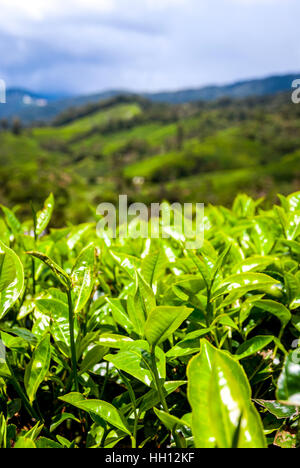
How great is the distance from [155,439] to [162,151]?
106 meters

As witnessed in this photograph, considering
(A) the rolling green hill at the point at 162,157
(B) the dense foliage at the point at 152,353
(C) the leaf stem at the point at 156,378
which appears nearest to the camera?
(B) the dense foliage at the point at 152,353

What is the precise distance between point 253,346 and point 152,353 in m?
0.35

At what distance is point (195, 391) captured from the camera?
2.31 feet

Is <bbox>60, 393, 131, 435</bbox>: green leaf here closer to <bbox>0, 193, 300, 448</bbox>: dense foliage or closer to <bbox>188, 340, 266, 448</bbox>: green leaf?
<bbox>0, 193, 300, 448</bbox>: dense foliage

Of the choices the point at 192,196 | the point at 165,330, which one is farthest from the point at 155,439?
the point at 192,196

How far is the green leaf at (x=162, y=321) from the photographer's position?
766mm

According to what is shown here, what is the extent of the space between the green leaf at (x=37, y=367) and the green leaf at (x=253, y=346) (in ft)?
1.64

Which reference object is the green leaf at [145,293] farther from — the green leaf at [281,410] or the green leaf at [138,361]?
the green leaf at [281,410]

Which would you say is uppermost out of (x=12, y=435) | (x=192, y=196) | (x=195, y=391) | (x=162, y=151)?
(x=162, y=151)

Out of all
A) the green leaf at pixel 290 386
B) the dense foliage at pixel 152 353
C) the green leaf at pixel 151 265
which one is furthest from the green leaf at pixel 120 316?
the green leaf at pixel 290 386

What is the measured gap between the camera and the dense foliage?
2.35ft

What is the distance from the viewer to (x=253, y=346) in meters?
1.06

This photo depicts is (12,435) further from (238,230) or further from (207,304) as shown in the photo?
(238,230)

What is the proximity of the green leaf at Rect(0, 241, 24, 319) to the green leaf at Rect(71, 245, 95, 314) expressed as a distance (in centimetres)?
15
